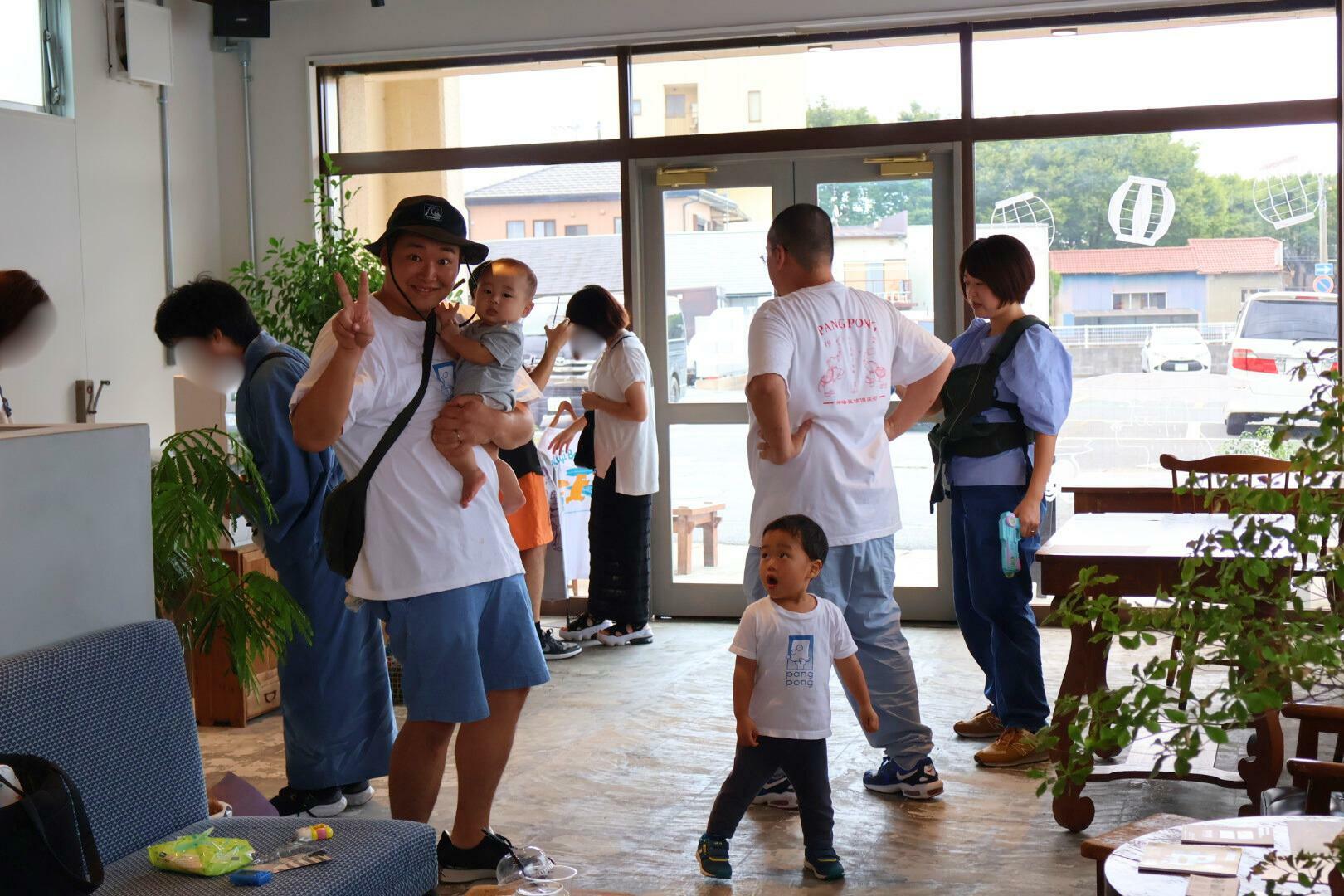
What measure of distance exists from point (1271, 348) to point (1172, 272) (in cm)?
52

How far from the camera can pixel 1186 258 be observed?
586 centimetres

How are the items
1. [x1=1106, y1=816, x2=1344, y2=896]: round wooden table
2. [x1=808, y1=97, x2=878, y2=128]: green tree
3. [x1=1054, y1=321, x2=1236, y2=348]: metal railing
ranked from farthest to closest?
[x1=808, y1=97, x2=878, y2=128]: green tree < [x1=1054, y1=321, x2=1236, y2=348]: metal railing < [x1=1106, y1=816, x2=1344, y2=896]: round wooden table

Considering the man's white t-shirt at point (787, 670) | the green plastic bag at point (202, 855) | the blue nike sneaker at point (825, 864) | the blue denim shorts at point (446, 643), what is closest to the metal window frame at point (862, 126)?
the man's white t-shirt at point (787, 670)

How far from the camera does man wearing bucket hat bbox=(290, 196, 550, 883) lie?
282 centimetres

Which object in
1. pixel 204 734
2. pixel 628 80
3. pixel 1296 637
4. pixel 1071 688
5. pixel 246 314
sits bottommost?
pixel 204 734

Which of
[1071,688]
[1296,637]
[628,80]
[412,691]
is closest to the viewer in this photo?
[1296,637]

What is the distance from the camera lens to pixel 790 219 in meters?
3.54

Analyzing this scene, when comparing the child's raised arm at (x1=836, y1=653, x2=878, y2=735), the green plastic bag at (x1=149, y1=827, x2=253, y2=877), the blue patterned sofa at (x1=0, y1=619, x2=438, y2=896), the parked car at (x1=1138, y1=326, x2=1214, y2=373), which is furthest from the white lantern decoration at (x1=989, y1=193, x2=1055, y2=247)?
→ the green plastic bag at (x1=149, y1=827, x2=253, y2=877)

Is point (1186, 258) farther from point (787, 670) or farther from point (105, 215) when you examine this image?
point (105, 215)

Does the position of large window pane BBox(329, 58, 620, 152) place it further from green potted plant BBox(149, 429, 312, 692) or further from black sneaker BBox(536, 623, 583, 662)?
green potted plant BBox(149, 429, 312, 692)

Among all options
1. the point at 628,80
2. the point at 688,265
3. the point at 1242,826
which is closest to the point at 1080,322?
the point at 688,265

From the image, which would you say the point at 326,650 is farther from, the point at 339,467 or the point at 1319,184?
the point at 1319,184

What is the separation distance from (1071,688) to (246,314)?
236 centimetres

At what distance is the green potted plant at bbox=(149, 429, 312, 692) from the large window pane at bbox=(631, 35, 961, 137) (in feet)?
12.0
